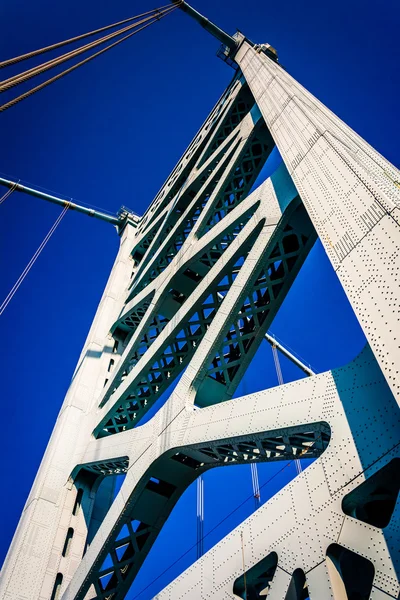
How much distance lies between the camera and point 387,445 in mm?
3262

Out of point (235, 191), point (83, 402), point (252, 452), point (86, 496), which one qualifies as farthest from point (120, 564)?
point (235, 191)

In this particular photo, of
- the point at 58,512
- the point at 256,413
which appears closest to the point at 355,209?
the point at 256,413

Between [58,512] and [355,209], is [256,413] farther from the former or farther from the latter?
[58,512]

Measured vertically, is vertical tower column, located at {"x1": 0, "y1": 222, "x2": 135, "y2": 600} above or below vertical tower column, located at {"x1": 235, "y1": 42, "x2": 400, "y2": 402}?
below

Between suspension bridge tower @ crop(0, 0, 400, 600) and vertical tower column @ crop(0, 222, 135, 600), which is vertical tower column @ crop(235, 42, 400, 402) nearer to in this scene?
suspension bridge tower @ crop(0, 0, 400, 600)

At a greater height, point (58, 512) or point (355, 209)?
point (355, 209)

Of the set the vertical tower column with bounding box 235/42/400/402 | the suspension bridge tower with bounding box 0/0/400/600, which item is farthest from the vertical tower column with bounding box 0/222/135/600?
the vertical tower column with bounding box 235/42/400/402

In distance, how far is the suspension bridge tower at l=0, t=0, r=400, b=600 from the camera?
11.2 feet

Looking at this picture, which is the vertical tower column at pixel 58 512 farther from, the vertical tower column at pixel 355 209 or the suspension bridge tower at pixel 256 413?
the vertical tower column at pixel 355 209

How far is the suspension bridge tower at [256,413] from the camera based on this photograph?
3.41 metres

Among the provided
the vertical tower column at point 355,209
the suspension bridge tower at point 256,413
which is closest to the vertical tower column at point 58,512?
the suspension bridge tower at point 256,413

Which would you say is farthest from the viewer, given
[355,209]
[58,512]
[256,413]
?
[58,512]

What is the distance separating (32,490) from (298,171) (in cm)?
904

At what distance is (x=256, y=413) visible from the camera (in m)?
4.67
